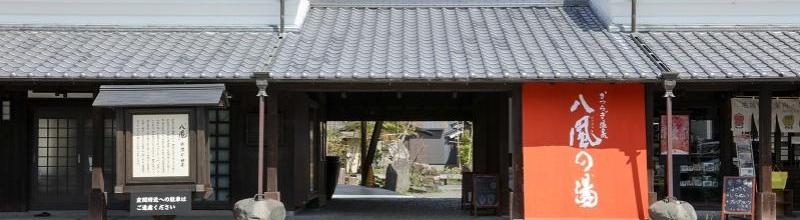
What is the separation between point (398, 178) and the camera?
2397 centimetres

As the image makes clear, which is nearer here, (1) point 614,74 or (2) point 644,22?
(1) point 614,74

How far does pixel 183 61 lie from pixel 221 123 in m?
2.46

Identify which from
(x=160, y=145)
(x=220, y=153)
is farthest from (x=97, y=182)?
(x=220, y=153)

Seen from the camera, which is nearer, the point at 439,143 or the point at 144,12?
the point at 144,12

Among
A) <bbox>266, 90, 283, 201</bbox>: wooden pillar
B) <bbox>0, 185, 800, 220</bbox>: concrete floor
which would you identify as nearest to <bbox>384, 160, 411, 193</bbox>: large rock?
<bbox>0, 185, 800, 220</bbox>: concrete floor

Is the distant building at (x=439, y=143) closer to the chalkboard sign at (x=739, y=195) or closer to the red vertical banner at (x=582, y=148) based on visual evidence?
the chalkboard sign at (x=739, y=195)

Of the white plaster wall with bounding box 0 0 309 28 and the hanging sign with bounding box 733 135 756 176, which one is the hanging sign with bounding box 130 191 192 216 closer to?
the white plaster wall with bounding box 0 0 309 28

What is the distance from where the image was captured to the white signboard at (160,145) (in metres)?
11.2

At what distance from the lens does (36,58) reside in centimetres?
1202

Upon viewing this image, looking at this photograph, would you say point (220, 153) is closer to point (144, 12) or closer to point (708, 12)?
point (144, 12)

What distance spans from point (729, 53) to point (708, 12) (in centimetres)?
206

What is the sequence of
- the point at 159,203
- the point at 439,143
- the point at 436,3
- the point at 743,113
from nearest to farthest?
the point at 159,203, the point at 743,113, the point at 436,3, the point at 439,143

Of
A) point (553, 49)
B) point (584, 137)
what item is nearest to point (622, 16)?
point (553, 49)

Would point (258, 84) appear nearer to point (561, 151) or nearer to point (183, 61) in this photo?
point (183, 61)
